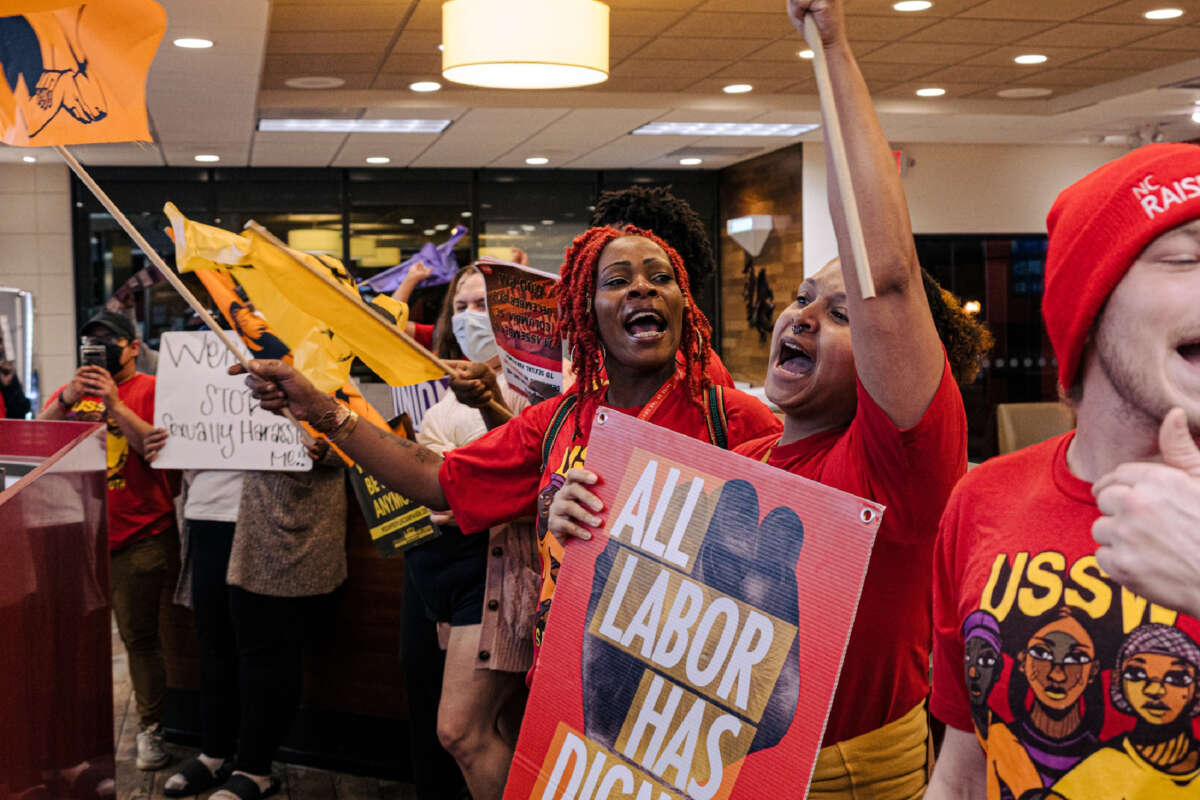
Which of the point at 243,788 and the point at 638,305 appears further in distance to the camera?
the point at 243,788

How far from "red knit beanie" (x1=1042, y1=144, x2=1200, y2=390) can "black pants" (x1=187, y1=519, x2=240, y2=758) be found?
2970mm

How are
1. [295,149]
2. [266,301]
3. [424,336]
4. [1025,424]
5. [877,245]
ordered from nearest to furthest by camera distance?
[877,245] → [266,301] → [424,336] → [1025,424] → [295,149]

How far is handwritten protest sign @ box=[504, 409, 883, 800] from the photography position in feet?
4.14

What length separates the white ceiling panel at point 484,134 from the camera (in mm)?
8039

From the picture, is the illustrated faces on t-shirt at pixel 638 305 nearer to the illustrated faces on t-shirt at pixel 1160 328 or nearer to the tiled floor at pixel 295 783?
the illustrated faces on t-shirt at pixel 1160 328

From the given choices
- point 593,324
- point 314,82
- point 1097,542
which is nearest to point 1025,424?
point 314,82

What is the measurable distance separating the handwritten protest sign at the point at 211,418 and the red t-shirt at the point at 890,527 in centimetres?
224

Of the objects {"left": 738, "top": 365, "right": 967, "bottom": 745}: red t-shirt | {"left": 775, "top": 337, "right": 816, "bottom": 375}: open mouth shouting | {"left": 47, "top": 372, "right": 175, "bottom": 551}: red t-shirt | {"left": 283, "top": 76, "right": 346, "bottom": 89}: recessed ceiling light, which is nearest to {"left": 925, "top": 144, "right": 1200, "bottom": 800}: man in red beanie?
{"left": 738, "top": 365, "right": 967, "bottom": 745}: red t-shirt

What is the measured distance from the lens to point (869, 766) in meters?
1.44

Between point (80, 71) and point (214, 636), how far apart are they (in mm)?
2107

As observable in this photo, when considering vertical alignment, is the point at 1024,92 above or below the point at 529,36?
above

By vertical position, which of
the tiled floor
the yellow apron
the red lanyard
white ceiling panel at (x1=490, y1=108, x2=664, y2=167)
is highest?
white ceiling panel at (x1=490, y1=108, x2=664, y2=167)

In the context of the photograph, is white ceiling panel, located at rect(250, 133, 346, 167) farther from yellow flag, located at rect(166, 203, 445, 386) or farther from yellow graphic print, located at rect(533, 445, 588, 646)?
yellow graphic print, located at rect(533, 445, 588, 646)

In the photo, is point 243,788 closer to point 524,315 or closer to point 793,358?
point 524,315
